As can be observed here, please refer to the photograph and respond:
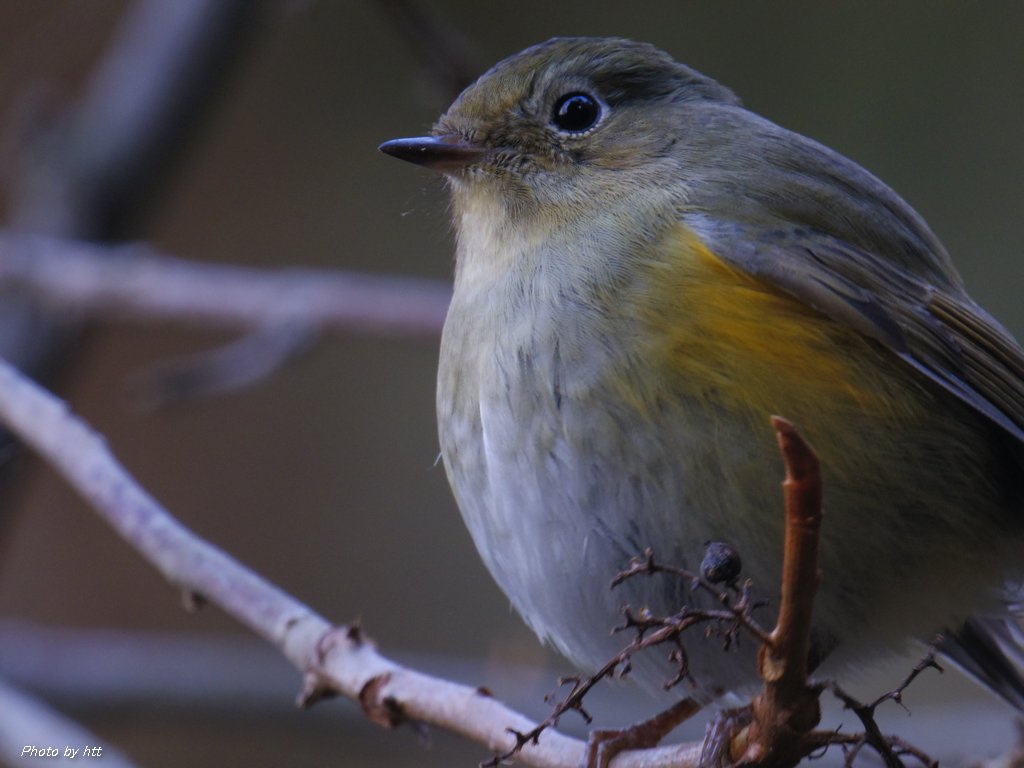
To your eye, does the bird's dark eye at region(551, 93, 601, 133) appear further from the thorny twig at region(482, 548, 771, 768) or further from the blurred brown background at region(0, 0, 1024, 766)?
the blurred brown background at region(0, 0, 1024, 766)

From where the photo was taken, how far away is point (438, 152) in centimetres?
208

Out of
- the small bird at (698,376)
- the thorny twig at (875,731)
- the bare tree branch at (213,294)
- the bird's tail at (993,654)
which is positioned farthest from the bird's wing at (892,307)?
the bare tree branch at (213,294)

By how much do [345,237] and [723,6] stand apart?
1.64 m

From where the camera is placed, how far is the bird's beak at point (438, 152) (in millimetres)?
2068

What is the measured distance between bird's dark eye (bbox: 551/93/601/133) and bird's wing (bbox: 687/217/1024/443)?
363 millimetres

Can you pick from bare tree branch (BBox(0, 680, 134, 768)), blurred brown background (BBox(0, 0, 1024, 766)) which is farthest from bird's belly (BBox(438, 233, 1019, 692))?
blurred brown background (BBox(0, 0, 1024, 766))

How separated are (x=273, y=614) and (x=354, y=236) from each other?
324cm

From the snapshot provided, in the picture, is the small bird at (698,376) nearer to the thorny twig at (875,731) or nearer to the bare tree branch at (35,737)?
the thorny twig at (875,731)

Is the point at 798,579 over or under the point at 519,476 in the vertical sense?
under

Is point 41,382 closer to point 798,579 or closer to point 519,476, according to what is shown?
point 519,476

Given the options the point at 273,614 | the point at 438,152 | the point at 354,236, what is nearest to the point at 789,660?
the point at 273,614

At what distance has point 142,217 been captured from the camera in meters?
3.44

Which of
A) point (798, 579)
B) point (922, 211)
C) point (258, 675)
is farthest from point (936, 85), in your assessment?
point (798, 579)

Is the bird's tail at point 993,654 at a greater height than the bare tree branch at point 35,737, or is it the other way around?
the bare tree branch at point 35,737
